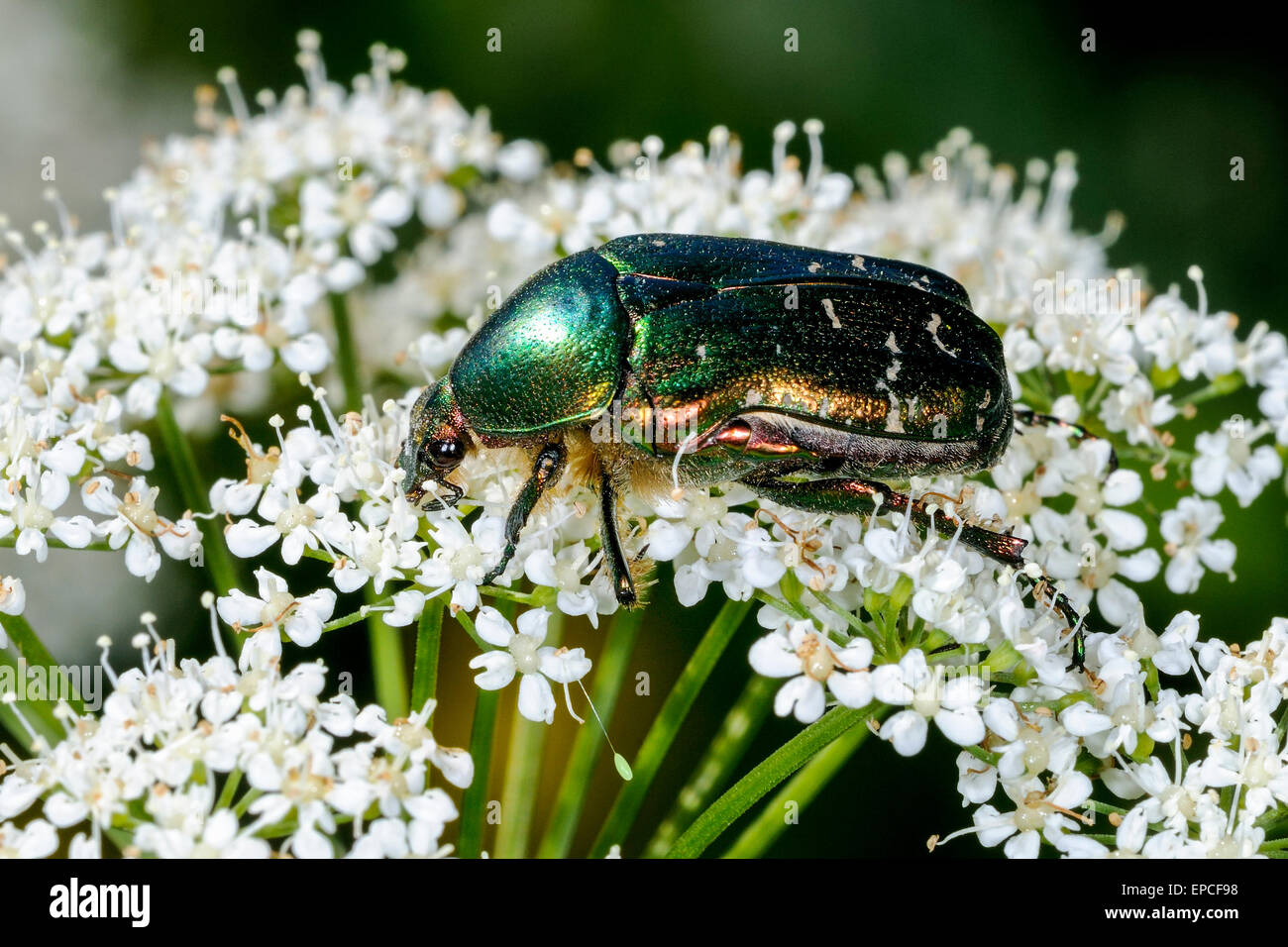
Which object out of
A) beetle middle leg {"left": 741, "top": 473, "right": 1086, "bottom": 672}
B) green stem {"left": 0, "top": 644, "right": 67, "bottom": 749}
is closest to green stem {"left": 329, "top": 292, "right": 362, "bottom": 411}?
green stem {"left": 0, "top": 644, "right": 67, "bottom": 749}

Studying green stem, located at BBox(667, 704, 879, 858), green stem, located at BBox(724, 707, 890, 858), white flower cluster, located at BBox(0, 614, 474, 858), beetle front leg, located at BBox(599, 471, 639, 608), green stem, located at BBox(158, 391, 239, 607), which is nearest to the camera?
white flower cluster, located at BBox(0, 614, 474, 858)

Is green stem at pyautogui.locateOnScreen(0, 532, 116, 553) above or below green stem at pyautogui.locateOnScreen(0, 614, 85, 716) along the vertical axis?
above

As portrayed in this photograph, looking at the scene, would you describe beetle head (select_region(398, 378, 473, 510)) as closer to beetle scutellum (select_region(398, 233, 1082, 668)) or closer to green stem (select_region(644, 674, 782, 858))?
beetle scutellum (select_region(398, 233, 1082, 668))

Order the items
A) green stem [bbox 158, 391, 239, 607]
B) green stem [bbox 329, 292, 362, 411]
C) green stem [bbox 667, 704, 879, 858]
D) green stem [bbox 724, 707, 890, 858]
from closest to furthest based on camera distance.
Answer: green stem [bbox 667, 704, 879, 858]
green stem [bbox 724, 707, 890, 858]
green stem [bbox 158, 391, 239, 607]
green stem [bbox 329, 292, 362, 411]

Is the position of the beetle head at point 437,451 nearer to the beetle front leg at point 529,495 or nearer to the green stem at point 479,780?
the beetle front leg at point 529,495

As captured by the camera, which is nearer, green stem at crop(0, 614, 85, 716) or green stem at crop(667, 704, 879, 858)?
green stem at crop(667, 704, 879, 858)

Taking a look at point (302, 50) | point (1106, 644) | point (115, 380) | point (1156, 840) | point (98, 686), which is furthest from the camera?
point (302, 50)
